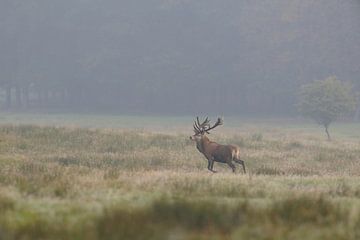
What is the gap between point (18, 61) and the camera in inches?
2815

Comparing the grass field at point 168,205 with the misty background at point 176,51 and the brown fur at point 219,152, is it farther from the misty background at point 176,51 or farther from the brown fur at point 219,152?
the misty background at point 176,51

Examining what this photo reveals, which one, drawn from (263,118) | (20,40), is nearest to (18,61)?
(20,40)

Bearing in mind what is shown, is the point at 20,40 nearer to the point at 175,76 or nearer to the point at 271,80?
the point at 175,76

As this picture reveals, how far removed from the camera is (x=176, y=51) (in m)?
70.4

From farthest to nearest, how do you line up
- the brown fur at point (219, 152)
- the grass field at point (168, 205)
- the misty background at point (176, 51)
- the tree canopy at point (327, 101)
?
the misty background at point (176, 51), the tree canopy at point (327, 101), the brown fur at point (219, 152), the grass field at point (168, 205)

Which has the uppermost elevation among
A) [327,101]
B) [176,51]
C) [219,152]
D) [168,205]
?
[176,51]

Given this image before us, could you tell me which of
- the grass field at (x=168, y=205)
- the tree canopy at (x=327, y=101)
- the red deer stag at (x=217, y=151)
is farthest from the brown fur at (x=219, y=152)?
the tree canopy at (x=327, y=101)

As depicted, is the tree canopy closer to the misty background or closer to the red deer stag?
the misty background

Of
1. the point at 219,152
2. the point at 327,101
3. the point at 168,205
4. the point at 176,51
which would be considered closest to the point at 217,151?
the point at 219,152

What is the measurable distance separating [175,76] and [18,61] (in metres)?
19.9

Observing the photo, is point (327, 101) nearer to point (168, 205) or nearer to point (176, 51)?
point (176, 51)

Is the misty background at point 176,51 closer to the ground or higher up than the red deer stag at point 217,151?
higher up

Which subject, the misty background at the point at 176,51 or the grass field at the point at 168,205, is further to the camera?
the misty background at the point at 176,51

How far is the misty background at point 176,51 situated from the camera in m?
65.3
